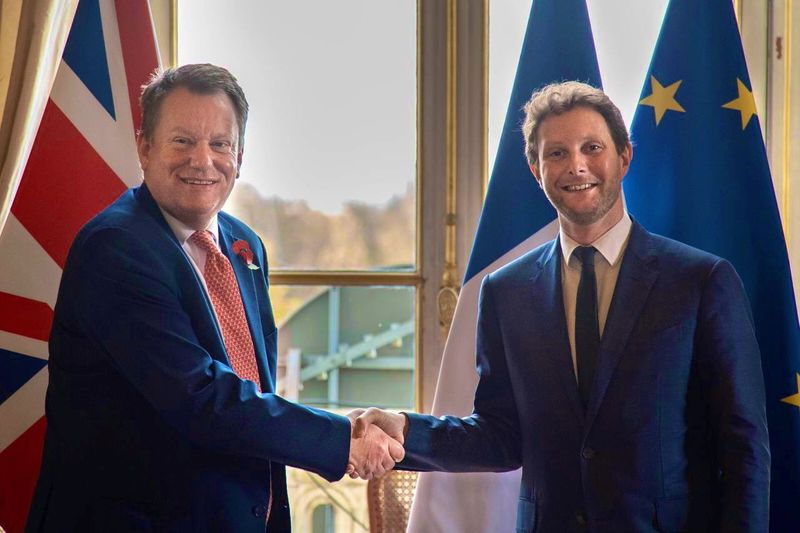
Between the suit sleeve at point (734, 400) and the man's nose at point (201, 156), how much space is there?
43.4 inches

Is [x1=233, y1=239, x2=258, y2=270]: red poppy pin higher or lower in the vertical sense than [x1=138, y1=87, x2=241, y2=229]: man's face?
lower

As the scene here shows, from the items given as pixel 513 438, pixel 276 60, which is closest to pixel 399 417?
pixel 513 438

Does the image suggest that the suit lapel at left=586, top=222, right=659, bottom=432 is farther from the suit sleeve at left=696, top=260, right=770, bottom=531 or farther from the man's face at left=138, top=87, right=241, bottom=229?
the man's face at left=138, top=87, right=241, bottom=229

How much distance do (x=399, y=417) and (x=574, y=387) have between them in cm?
50

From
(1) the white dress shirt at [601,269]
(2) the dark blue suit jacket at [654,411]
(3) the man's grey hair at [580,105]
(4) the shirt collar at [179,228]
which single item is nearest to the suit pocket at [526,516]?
(2) the dark blue suit jacket at [654,411]

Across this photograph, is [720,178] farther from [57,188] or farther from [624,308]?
[57,188]

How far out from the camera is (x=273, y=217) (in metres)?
2.74

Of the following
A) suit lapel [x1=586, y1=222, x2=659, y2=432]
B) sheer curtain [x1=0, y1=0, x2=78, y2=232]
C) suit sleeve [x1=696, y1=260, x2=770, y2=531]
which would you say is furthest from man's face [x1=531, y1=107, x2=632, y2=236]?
sheer curtain [x1=0, y1=0, x2=78, y2=232]

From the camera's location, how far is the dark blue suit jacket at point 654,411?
1692mm

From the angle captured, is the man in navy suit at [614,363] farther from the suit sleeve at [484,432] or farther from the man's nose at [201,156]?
the man's nose at [201,156]

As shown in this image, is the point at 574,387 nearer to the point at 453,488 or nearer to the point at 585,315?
the point at 585,315

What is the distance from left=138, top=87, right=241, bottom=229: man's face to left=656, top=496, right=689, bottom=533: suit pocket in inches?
45.2

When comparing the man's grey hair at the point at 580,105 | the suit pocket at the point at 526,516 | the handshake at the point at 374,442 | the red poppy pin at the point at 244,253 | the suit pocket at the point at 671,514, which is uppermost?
the man's grey hair at the point at 580,105

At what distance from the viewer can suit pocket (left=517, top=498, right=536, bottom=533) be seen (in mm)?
1841
